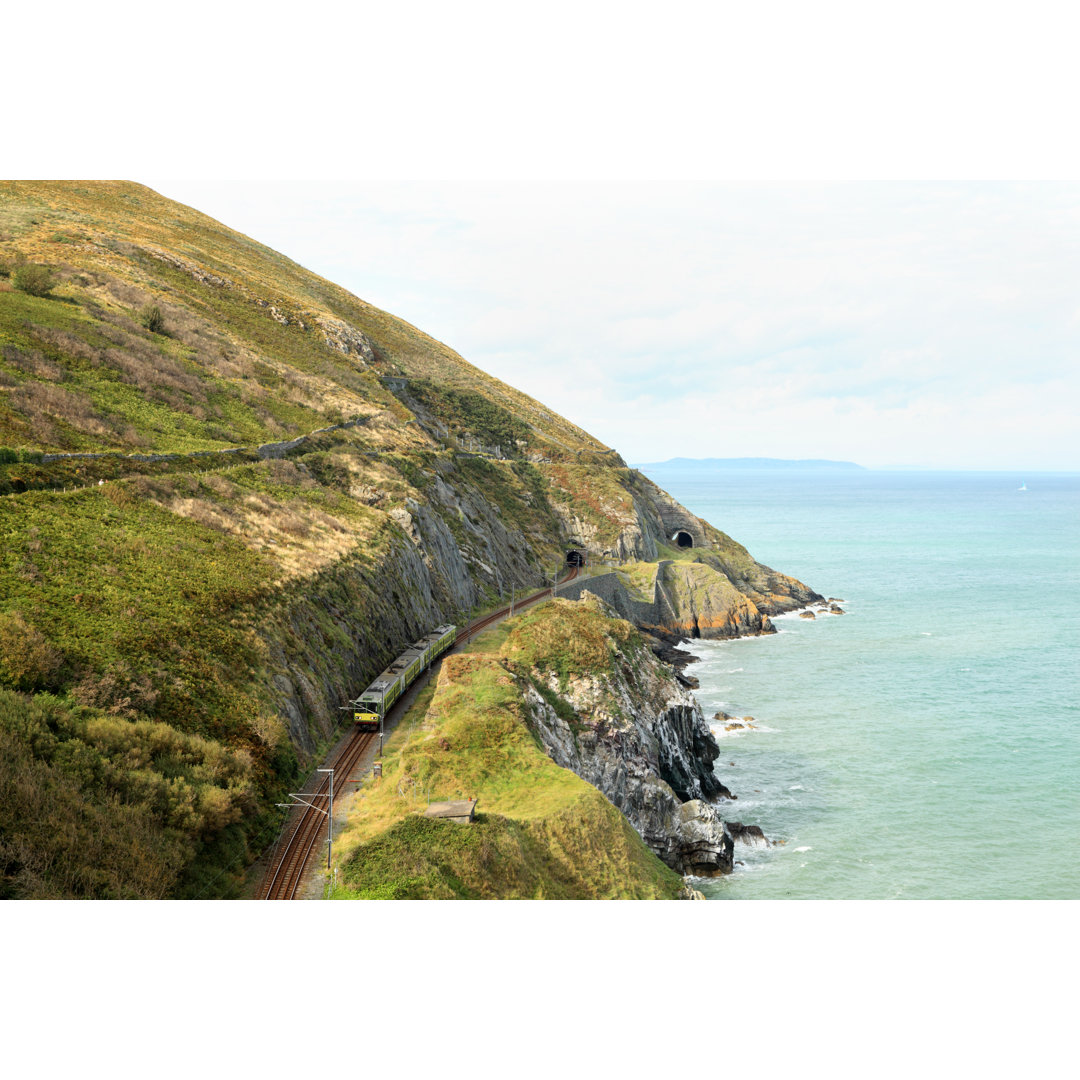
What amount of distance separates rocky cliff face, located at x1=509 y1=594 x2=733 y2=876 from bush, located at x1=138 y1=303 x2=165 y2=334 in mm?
53836

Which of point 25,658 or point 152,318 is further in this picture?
point 152,318

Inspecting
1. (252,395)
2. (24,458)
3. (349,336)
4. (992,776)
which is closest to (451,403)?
(349,336)

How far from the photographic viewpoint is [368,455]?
69.0 metres

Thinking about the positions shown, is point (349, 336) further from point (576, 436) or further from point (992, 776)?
point (992, 776)

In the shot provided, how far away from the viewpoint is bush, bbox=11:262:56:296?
61.9m

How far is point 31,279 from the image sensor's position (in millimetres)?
61906

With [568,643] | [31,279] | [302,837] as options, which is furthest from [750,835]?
[31,279]

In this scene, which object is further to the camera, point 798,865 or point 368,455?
point 368,455

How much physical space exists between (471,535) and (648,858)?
4786cm

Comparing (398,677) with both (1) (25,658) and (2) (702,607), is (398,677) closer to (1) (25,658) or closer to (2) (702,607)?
(1) (25,658)

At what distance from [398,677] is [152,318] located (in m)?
53.1


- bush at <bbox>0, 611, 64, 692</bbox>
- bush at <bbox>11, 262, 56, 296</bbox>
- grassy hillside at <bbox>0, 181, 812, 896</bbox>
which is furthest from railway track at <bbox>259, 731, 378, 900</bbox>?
bush at <bbox>11, 262, 56, 296</bbox>

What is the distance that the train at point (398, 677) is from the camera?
36.9 m

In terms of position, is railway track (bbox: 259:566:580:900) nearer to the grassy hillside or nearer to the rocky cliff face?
the grassy hillside
